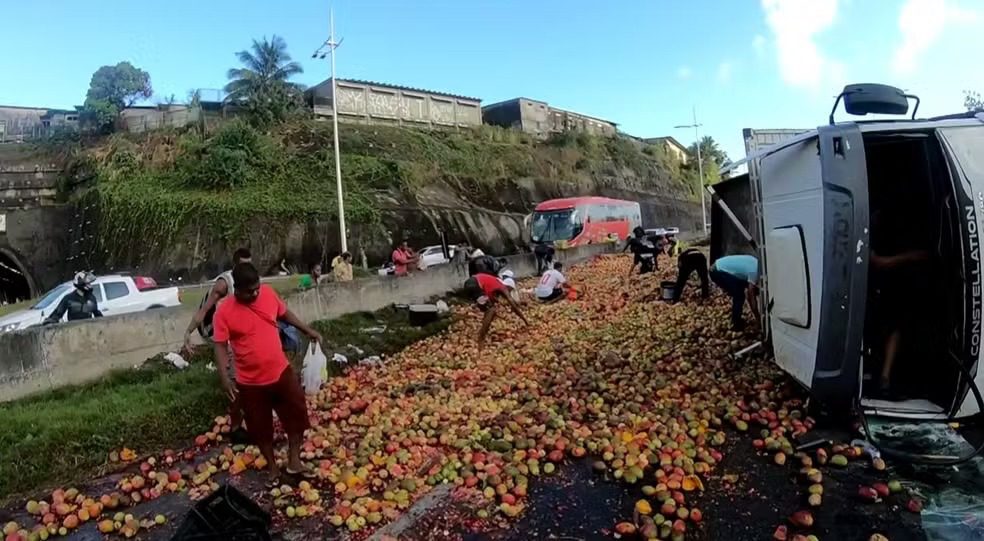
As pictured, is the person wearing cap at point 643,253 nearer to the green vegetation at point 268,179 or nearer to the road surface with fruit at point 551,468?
the road surface with fruit at point 551,468

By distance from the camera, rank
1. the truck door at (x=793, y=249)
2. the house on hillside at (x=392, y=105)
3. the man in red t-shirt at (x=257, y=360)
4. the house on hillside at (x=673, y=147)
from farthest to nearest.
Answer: the house on hillside at (x=673, y=147)
the house on hillside at (x=392, y=105)
the man in red t-shirt at (x=257, y=360)
the truck door at (x=793, y=249)

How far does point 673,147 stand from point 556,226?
49.7 meters

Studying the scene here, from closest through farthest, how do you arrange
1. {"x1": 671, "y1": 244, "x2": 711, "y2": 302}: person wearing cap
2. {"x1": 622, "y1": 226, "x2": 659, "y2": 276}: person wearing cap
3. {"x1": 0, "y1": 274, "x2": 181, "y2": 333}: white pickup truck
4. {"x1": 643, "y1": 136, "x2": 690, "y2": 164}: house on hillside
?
1. {"x1": 671, "y1": 244, "x2": 711, "y2": 302}: person wearing cap
2. {"x1": 0, "y1": 274, "x2": 181, "y2": 333}: white pickup truck
3. {"x1": 622, "y1": 226, "x2": 659, "y2": 276}: person wearing cap
4. {"x1": 643, "y1": 136, "x2": 690, "y2": 164}: house on hillside

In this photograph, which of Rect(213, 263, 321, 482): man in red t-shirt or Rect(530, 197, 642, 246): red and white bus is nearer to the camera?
Rect(213, 263, 321, 482): man in red t-shirt

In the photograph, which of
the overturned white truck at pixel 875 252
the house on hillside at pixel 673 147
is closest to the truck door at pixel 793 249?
the overturned white truck at pixel 875 252

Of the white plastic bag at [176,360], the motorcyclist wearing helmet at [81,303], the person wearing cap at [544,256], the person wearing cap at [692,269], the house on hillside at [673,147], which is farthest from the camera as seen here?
the house on hillside at [673,147]

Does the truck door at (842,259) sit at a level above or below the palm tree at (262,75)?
Answer: below

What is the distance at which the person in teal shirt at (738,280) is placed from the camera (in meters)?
8.09

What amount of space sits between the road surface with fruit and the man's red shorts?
47 centimetres

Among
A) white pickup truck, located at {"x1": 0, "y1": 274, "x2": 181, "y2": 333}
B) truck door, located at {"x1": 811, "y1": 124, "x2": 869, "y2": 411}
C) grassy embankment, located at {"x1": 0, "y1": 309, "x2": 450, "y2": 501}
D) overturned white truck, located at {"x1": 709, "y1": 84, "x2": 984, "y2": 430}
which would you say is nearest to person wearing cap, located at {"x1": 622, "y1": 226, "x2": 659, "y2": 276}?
overturned white truck, located at {"x1": 709, "y1": 84, "x2": 984, "y2": 430}

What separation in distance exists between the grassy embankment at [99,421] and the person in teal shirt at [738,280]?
6.40 m

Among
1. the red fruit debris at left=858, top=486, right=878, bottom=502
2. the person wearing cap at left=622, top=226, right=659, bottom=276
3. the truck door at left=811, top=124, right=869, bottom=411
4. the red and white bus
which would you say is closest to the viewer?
the red fruit debris at left=858, top=486, right=878, bottom=502

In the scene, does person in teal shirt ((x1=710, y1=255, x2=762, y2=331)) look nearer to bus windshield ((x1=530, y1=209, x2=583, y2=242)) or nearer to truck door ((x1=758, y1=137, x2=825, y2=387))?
truck door ((x1=758, y1=137, x2=825, y2=387))

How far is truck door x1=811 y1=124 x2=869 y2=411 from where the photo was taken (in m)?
4.36
